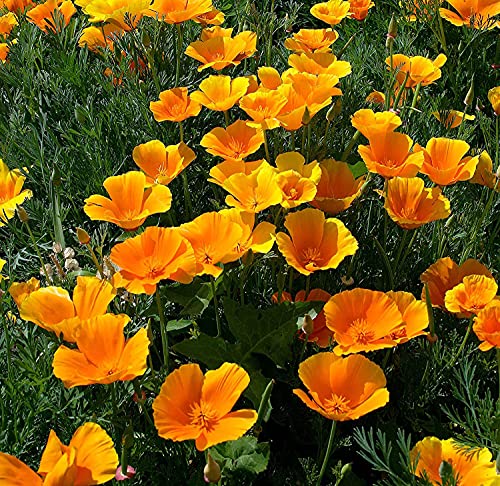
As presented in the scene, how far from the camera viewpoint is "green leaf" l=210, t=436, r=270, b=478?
4.48 feet

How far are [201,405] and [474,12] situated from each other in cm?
163

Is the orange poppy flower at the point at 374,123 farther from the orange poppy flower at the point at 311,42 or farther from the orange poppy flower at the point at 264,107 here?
the orange poppy flower at the point at 311,42

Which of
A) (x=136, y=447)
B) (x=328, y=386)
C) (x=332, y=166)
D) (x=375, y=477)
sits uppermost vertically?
(x=332, y=166)

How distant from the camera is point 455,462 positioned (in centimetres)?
134

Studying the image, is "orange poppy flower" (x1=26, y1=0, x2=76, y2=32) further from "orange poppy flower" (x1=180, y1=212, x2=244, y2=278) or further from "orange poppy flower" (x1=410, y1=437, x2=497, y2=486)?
"orange poppy flower" (x1=410, y1=437, x2=497, y2=486)

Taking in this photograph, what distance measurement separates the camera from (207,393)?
4.17 ft

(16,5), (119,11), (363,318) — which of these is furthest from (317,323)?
(16,5)

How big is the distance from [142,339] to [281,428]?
1.76 ft

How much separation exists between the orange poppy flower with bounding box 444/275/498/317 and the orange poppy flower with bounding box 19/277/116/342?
2.19 feet

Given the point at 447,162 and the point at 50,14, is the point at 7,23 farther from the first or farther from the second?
the point at 447,162

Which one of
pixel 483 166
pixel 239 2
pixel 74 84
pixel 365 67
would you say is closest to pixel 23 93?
pixel 74 84

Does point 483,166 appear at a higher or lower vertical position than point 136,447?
higher

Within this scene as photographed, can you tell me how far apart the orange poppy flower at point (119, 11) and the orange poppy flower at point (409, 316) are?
43.9 inches

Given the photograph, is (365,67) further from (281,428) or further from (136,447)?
(136,447)
